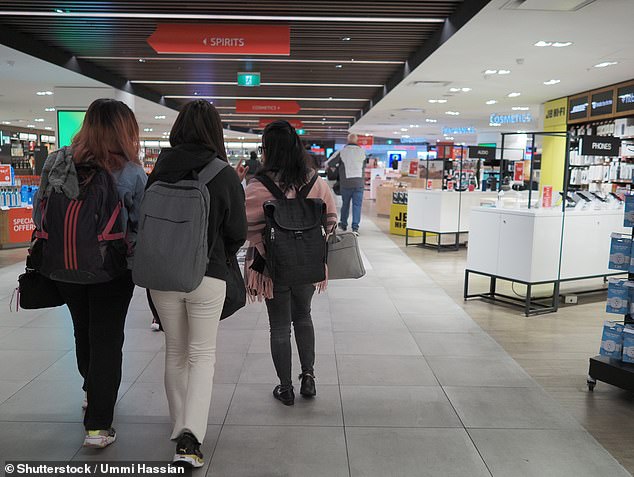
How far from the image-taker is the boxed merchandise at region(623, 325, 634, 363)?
3.24 metres

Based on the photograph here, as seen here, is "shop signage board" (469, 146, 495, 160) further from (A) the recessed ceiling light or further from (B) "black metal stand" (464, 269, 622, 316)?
(B) "black metal stand" (464, 269, 622, 316)

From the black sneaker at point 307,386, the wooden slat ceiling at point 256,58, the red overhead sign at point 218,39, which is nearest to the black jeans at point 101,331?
the black sneaker at point 307,386

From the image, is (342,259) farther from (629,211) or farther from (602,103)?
(602,103)

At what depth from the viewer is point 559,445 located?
2.66 m

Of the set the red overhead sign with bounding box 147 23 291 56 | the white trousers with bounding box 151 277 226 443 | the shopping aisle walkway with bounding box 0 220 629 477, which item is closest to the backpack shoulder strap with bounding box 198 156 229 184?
the white trousers with bounding box 151 277 226 443

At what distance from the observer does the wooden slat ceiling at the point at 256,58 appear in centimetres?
632

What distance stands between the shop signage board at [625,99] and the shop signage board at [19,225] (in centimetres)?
933

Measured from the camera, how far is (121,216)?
2355mm

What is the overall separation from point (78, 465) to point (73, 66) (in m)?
8.42

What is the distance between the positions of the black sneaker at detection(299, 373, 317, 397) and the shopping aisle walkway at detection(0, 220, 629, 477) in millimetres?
48

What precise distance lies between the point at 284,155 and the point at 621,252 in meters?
2.09

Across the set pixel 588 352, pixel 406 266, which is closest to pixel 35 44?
pixel 406 266

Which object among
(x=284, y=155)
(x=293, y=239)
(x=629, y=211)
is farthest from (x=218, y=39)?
(x=629, y=211)

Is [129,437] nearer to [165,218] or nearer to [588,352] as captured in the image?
[165,218]
